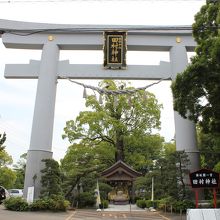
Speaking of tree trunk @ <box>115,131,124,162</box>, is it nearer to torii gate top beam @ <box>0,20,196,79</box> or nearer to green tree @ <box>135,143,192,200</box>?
green tree @ <box>135,143,192,200</box>

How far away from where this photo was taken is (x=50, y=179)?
17.0 meters

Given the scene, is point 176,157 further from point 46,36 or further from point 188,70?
point 46,36

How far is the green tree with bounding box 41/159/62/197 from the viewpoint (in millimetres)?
17016

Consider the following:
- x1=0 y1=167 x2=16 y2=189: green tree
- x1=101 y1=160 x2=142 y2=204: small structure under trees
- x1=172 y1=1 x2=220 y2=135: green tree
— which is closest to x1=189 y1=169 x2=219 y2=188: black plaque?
x1=172 y1=1 x2=220 y2=135: green tree

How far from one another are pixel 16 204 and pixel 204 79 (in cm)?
1107

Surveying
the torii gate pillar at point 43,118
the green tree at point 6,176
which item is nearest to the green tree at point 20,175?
the green tree at point 6,176

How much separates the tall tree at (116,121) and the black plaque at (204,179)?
15.3 m

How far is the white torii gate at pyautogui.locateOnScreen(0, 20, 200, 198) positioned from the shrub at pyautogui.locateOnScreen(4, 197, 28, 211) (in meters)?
1.27

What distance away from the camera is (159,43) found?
19.5 metres

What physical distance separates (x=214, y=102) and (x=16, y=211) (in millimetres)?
10763

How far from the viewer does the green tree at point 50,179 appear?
17.0 meters

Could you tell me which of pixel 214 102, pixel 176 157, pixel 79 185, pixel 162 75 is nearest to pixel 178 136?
pixel 176 157

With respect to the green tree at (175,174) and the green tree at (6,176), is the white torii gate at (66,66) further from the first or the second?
the green tree at (6,176)

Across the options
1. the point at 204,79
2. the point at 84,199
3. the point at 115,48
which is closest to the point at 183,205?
the point at 204,79
